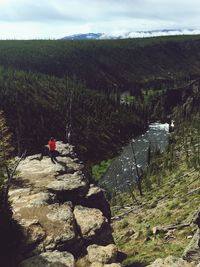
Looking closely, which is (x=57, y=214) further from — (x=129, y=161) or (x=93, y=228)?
(x=129, y=161)

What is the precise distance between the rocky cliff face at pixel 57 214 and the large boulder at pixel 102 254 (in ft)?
0.51

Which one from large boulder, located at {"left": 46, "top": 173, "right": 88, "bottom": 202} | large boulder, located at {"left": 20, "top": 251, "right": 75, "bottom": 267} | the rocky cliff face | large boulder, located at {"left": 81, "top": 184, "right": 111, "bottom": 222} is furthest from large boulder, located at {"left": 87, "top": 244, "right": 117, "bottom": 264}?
large boulder, located at {"left": 81, "top": 184, "right": 111, "bottom": 222}

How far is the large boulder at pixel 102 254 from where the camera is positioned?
32969 mm

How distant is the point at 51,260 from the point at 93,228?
22.6 feet

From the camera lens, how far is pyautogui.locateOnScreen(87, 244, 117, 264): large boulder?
32969mm

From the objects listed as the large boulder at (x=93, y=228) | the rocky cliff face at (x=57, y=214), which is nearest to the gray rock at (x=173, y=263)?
the rocky cliff face at (x=57, y=214)

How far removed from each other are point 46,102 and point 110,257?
118m

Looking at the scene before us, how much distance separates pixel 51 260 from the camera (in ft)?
106

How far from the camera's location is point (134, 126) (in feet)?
531

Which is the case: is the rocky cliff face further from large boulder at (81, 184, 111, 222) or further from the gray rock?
the gray rock

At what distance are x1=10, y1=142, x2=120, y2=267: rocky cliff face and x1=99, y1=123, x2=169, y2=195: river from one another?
109ft

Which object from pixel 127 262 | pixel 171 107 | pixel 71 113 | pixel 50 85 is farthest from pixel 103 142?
pixel 127 262

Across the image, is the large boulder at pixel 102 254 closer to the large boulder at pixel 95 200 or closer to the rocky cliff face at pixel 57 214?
the rocky cliff face at pixel 57 214

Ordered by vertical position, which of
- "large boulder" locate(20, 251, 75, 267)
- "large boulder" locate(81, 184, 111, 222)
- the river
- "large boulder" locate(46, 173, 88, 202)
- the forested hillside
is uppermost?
"large boulder" locate(46, 173, 88, 202)
